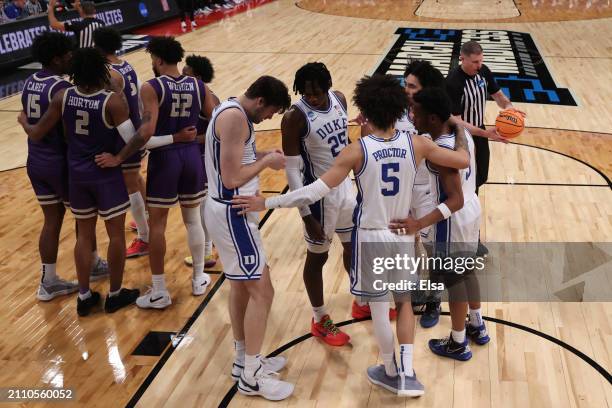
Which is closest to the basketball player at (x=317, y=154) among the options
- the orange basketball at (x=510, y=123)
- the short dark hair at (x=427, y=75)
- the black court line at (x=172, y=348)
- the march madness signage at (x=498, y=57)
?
the short dark hair at (x=427, y=75)

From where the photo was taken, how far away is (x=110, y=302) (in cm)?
516

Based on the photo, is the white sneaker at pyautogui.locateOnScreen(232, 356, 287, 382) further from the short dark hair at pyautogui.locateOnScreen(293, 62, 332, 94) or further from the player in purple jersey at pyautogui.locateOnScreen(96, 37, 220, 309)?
the short dark hair at pyautogui.locateOnScreen(293, 62, 332, 94)

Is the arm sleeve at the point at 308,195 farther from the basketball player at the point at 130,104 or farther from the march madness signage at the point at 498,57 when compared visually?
the march madness signage at the point at 498,57

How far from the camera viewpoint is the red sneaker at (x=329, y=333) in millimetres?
4668

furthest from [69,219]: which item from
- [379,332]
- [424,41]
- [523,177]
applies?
[424,41]

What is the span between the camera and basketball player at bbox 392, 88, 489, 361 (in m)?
3.90

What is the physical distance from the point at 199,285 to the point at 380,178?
226 centimetres

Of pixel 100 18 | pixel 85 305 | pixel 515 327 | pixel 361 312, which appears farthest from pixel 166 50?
pixel 100 18

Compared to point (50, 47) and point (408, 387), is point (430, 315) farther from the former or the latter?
point (50, 47)

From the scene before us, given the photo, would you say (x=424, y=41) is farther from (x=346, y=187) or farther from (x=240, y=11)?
(x=346, y=187)

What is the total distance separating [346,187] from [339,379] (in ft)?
4.11

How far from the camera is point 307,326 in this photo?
16.2 ft

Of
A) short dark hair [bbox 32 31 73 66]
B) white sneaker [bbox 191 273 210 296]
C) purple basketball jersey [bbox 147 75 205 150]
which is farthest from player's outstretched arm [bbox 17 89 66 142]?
white sneaker [bbox 191 273 210 296]

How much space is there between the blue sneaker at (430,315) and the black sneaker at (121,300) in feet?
7.29
